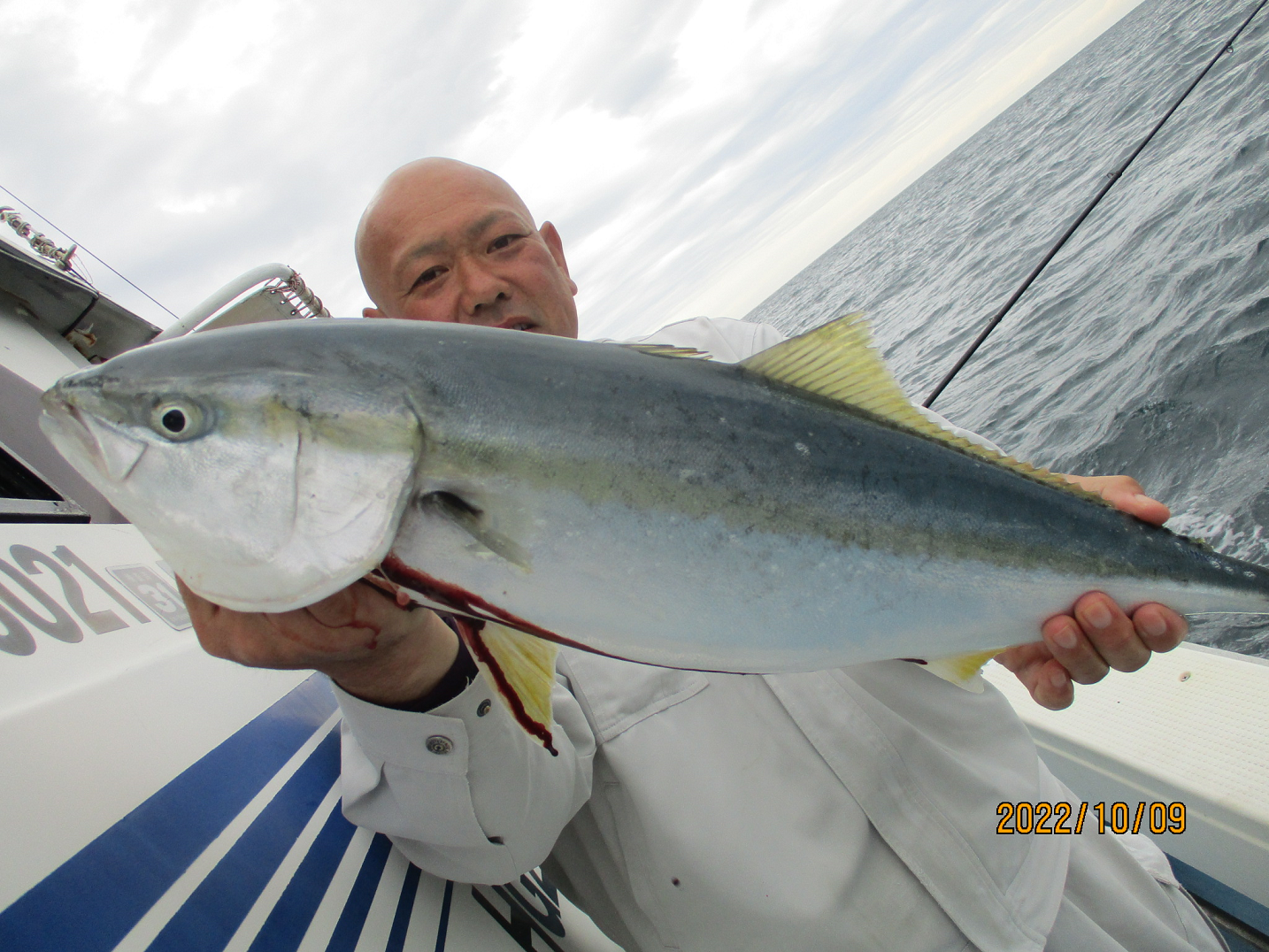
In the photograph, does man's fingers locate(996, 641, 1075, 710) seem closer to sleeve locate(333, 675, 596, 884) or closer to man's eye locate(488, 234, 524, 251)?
sleeve locate(333, 675, 596, 884)

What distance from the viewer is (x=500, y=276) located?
8.05ft

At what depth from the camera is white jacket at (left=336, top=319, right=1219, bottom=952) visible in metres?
1.70

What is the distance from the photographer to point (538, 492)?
3.94 ft

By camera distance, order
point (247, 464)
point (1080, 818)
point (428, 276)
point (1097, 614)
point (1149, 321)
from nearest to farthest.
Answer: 1. point (247, 464)
2. point (1097, 614)
3. point (1080, 818)
4. point (428, 276)
5. point (1149, 321)

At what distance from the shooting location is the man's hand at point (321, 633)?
1.24m

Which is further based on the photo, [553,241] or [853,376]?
[553,241]

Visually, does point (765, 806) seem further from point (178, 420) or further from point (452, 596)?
point (178, 420)

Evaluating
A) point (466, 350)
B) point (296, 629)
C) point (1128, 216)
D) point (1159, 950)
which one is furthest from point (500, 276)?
point (1128, 216)

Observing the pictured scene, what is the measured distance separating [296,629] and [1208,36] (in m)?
27.3

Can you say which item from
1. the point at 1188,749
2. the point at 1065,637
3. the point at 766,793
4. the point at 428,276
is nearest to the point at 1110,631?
the point at 1065,637

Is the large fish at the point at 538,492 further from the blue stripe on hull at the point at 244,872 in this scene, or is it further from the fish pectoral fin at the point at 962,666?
the blue stripe on hull at the point at 244,872

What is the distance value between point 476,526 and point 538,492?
12 centimetres

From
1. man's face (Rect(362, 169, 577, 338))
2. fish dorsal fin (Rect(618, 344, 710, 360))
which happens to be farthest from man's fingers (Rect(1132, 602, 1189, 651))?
man's face (Rect(362, 169, 577, 338))

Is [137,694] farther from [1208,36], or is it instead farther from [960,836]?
[1208,36]
